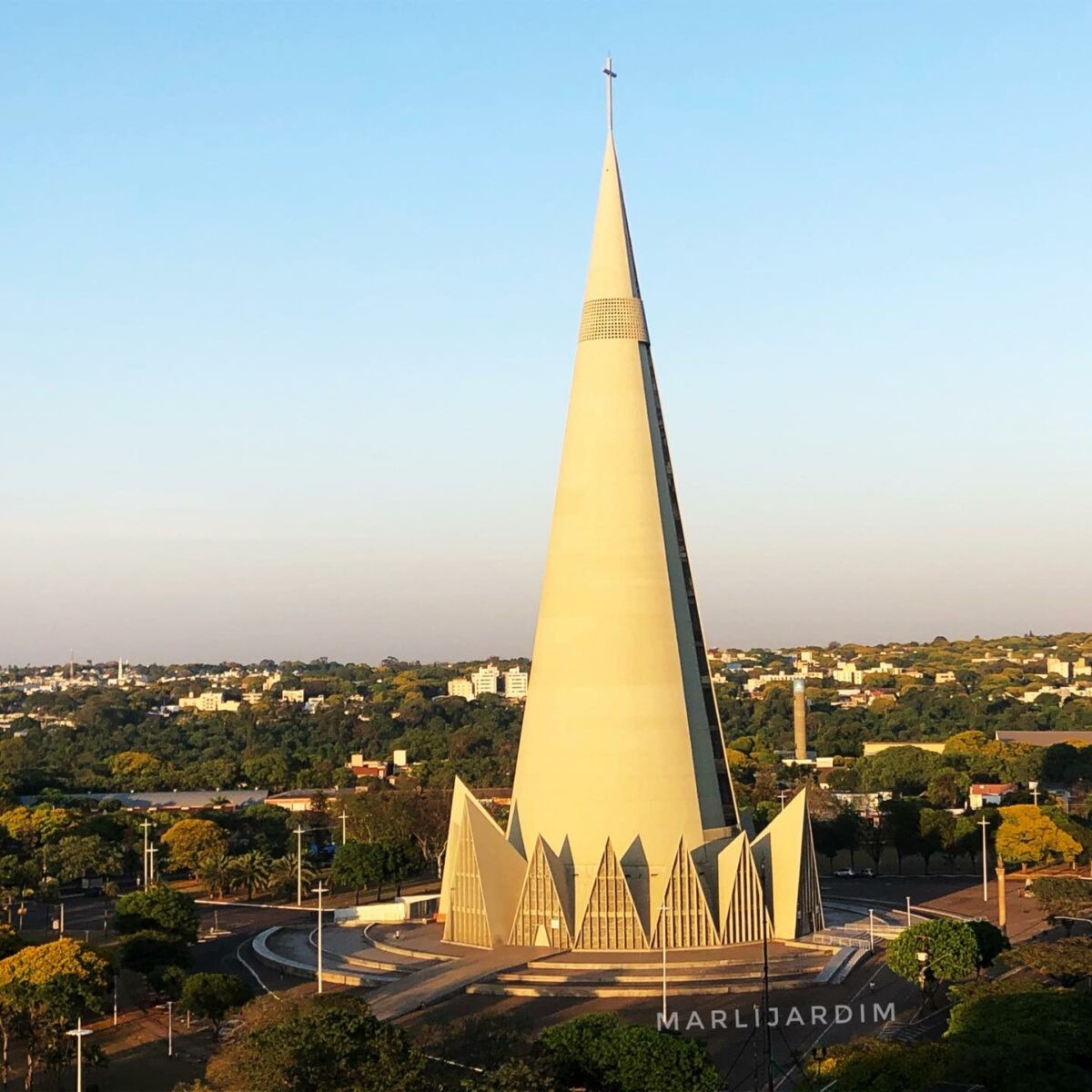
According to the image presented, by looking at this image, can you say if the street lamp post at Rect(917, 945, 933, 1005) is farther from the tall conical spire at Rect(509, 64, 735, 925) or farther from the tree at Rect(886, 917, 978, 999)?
the tall conical spire at Rect(509, 64, 735, 925)

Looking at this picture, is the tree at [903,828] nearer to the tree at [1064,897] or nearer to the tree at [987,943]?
the tree at [1064,897]

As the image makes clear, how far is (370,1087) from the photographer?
62.6ft

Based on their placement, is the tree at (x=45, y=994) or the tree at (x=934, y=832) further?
the tree at (x=934, y=832)

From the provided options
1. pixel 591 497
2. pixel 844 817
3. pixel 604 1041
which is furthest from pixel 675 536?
pixel 844 817

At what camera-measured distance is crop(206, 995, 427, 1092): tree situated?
19.2 m

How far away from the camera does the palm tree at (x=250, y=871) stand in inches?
1994

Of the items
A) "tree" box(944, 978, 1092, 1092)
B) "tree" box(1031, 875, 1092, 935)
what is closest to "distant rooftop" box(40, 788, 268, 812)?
"tree" box(1031, 875, 1092, 935)

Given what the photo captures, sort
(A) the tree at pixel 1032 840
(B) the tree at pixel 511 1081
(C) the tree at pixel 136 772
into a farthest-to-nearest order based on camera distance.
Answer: (C) the tree at pixel 136 772, (A) the tree at pixel 1032 840, (B) the tree at pixel 511 1081

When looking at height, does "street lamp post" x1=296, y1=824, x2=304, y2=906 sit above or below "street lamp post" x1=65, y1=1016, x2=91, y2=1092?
below

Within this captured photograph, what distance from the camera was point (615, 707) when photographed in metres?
32.9

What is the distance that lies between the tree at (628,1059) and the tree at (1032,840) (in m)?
31.6

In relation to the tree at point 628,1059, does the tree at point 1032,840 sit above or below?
below

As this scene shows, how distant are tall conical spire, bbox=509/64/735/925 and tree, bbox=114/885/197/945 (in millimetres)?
7825

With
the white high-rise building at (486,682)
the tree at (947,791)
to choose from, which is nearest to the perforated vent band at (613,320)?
the tree at (947,791)
